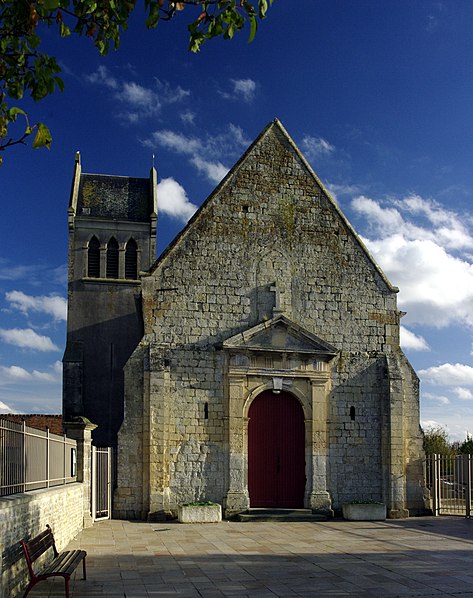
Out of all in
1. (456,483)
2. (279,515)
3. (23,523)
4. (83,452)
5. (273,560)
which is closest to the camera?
(23,523)

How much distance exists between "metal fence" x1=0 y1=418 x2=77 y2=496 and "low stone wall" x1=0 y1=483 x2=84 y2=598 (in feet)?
0.60

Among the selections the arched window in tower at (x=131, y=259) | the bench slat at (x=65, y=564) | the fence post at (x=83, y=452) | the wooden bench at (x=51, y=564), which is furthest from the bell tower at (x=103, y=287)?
the bench slat at (x=65, y=564)

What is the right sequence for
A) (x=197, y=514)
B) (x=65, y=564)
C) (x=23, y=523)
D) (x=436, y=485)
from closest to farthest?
(x=65, y=564) < (x=23, y=523) < (x=197, y=514) < (x=436, y=485)

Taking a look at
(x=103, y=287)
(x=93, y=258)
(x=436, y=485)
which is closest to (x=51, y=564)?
(x=436, y=485)

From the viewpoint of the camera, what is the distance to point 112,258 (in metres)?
32.0

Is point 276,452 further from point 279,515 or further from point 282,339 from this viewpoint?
point 282,339

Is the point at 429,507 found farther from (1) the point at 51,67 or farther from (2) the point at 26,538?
(1) the point at 51,67

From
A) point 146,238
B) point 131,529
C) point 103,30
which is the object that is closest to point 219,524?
point 131,529

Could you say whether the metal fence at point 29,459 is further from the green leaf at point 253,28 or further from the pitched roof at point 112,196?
the pitched roof at point 112,196

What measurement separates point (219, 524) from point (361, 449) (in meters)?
4.12

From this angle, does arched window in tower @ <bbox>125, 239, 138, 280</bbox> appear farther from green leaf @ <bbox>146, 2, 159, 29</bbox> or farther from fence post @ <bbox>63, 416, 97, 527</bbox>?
green leaf @ <bbox>146, 2, 159, 29</bbox>

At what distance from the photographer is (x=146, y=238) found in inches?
1276

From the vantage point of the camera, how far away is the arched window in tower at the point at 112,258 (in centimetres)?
3165

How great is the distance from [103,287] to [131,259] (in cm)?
188
